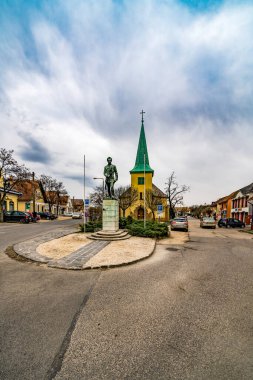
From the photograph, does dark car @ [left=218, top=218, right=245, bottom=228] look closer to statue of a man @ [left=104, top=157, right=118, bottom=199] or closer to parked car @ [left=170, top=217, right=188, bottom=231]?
parked car @ [left=170, top=217, right=188, bottom=231]

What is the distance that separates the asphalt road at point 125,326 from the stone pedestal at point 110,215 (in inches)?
266

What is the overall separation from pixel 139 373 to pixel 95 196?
90.3 ft

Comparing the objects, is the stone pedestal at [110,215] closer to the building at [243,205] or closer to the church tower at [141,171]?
the church tower at [141,171]

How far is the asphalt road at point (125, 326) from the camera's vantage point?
7.13 ft

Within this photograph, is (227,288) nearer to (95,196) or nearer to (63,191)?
(95,196)

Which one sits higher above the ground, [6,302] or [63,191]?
[63,191]

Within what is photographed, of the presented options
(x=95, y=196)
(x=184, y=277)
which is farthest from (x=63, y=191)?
(x=184, y=277)

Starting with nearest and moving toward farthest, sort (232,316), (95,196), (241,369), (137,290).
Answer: (241,369)
(232,316)
(137,290)
(95,196)

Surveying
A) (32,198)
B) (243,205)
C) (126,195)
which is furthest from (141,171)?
(32,198)

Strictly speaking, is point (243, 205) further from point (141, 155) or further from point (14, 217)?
point (14, 217)

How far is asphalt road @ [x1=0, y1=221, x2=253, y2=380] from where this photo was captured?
7.13 feet

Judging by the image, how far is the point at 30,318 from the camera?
3.12 m

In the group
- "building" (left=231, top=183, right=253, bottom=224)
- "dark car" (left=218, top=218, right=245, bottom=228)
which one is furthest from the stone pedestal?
"building" (left=231, top=183, right=253, bottom=224)

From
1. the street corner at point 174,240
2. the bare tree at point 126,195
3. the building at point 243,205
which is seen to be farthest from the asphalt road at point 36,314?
the building at point 243,205
